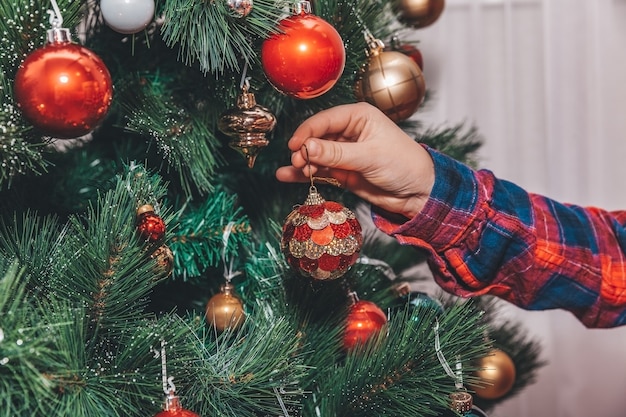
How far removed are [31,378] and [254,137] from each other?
0.28 m

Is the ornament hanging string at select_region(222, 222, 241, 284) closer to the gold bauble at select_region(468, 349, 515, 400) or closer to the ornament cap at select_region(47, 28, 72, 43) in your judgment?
the ornament cap at select_region(47, 28, 72, 43)

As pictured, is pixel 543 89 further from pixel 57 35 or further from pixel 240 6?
pixel 57 35

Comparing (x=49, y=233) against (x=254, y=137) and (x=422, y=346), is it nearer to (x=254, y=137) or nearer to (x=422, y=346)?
(x=254, y=137)

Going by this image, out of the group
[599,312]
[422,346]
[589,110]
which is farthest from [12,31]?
[589,110]

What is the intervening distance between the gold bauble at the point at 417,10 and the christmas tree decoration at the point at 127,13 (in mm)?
423

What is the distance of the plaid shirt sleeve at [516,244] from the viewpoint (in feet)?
2.50

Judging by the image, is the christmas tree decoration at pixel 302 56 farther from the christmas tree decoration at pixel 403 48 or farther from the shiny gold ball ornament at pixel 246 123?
the christmas tree decoration at pixel 403 48

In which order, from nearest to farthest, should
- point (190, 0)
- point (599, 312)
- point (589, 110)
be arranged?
1. point (190, 0)
2. point (599, 312)
3. point (589, 110)

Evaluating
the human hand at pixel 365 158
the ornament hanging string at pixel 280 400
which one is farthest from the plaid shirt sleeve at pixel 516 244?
the ornament hanging string at pixel 280 400

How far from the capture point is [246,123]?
0.61 metres

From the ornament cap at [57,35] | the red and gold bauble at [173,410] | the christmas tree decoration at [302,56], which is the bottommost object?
the red and gold bauble at [173,410]

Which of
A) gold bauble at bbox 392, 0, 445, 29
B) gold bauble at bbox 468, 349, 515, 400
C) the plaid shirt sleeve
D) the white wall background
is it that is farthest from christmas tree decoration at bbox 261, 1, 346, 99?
the white wall background

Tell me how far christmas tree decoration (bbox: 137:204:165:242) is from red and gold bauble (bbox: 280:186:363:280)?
11 cm

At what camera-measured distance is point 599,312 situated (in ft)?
2.86
